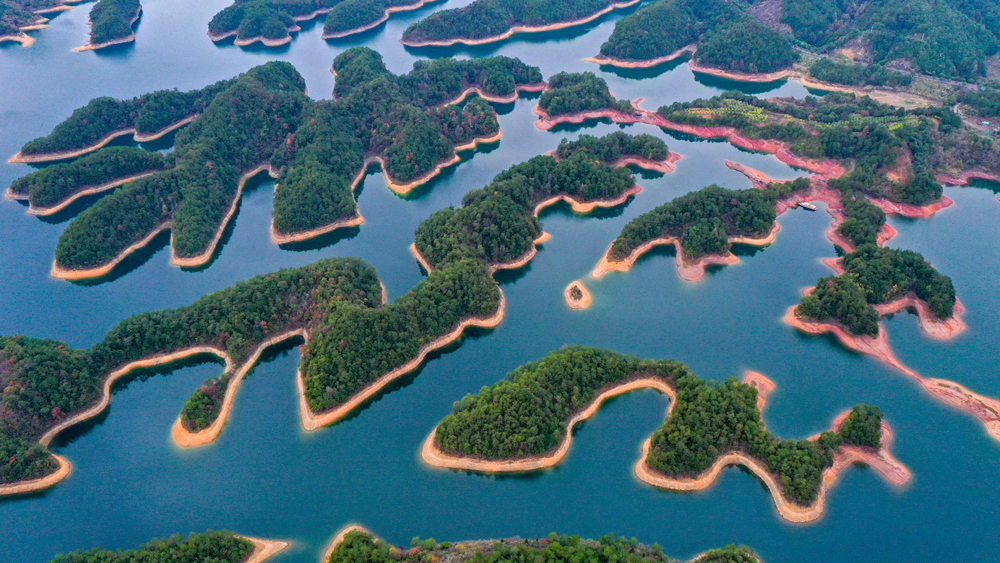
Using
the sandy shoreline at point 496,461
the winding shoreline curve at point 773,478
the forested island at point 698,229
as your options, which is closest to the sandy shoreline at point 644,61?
the forested island at point 698,229

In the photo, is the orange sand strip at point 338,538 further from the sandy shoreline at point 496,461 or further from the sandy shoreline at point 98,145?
the sandy shoreline at point 98,145

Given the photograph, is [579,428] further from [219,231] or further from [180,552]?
[219,231]

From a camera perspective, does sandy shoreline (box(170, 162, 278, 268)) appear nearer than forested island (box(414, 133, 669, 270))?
No

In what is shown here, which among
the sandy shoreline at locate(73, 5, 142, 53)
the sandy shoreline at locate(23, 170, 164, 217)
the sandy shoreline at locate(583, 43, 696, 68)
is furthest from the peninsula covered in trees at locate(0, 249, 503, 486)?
the sandy shoreline at locate(73, 5, 142, 53)

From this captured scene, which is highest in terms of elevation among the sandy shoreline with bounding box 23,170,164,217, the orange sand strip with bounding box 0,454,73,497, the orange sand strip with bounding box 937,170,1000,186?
the sandy shoreline with bounding box 23,170,164,217

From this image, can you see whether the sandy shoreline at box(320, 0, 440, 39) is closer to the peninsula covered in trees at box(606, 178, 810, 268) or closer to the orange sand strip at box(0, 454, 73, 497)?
the peninsula covered in trees at box(606, 178, 810, 268)

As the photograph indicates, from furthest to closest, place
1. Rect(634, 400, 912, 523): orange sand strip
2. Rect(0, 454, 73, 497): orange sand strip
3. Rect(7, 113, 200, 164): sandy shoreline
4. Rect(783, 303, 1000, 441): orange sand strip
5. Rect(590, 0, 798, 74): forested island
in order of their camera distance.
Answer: Rect(590, 0, 798, 74): forested island, Rect(7, 113, 200, 164): sandy shoreline, Rect(783, 303, 1000, 441): orange sand strip, Rect(0, 454, 73, 497): orange sand strip, Rect(634, 400, 912, 523): orange sand strip

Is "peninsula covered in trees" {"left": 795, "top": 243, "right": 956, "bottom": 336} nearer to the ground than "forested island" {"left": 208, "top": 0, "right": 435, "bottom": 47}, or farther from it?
nearer to the ground
